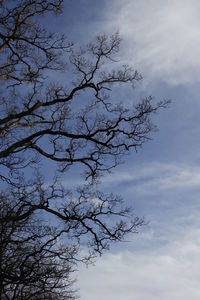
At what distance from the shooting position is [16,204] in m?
14.1

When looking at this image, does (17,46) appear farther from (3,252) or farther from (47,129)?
(3,252)

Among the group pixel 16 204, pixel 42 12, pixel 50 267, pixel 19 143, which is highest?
pixel 42 12

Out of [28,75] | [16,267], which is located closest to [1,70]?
[28,75]

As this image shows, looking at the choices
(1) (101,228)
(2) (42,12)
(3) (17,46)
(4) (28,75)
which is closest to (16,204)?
(1) (101,228)

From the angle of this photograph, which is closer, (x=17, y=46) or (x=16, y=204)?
(x=17, y=46)

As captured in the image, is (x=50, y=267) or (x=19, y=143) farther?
(x=50, y=267)

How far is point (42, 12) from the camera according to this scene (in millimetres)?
13164

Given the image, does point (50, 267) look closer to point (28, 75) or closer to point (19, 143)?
point (19, 143)

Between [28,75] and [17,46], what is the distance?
3.14 feet

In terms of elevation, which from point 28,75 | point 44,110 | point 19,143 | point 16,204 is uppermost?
point 28,75

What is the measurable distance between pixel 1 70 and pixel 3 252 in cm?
610

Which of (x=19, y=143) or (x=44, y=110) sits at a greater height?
(x=44, y=110)

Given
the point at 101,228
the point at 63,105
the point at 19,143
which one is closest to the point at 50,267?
the point at 101,228

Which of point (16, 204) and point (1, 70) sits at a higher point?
point (1, 70)
